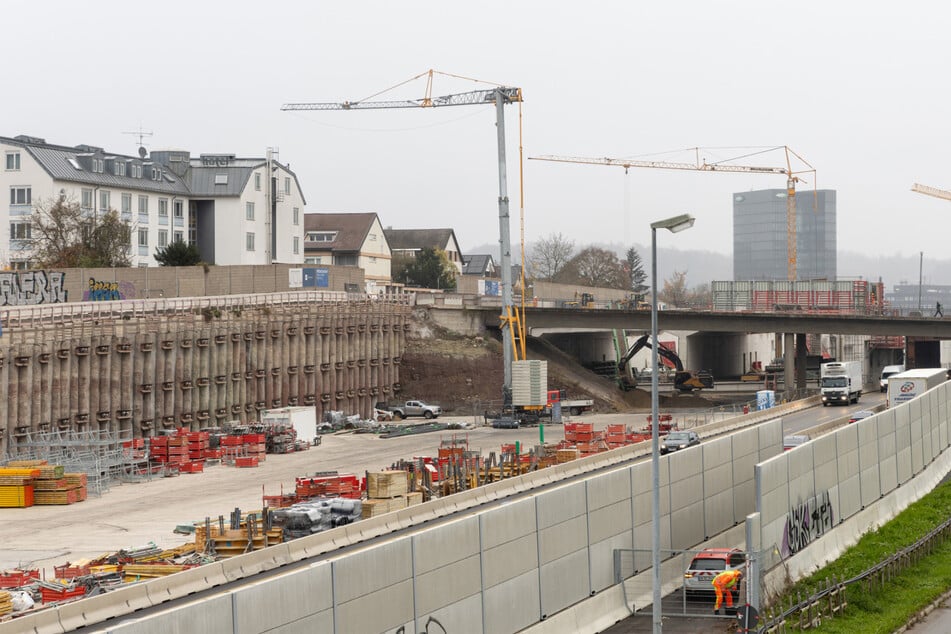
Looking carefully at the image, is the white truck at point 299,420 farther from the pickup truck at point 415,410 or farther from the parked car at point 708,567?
the parked car at point 708,567

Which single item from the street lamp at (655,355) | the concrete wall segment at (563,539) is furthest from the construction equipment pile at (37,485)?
the street lamp at (655,355)

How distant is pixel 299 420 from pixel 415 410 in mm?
21346

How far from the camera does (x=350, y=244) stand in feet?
505

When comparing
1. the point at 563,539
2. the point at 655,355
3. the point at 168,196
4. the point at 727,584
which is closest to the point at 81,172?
the point at 168,196

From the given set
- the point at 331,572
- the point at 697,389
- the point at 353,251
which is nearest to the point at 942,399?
the point at 331,572

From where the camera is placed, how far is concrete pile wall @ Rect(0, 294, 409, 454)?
65375mm

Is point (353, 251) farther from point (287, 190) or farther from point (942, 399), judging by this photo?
point (942, 399)

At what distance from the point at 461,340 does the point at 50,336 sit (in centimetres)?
5126

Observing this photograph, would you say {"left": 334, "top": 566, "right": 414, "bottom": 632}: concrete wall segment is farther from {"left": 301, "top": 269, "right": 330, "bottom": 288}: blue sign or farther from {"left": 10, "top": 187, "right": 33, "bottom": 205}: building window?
{"left": 10, "top": 187, "right": 33, "bottom": 205}: building window

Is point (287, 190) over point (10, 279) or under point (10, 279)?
over

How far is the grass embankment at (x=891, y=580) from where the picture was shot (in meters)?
33.0

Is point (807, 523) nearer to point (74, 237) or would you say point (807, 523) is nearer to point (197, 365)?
point (197, 365)

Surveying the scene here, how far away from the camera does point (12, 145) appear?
366ft

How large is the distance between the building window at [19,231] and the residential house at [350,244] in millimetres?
44321
